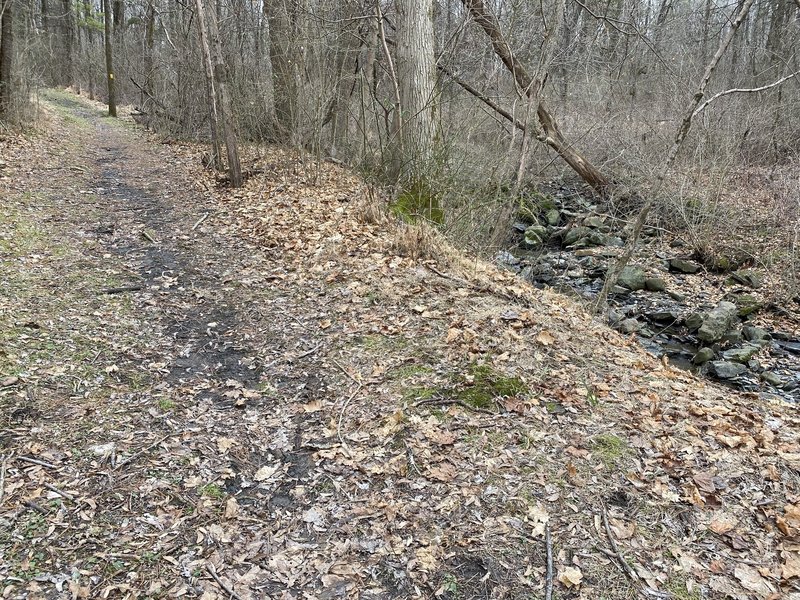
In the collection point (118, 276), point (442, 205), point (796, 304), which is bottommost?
point (796, 304)

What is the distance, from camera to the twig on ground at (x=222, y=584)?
269 cm

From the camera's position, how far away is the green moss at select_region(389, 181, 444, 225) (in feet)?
24.7

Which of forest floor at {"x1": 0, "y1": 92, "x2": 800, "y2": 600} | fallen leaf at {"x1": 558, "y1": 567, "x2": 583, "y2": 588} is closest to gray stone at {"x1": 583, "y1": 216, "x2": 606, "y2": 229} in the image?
forest floor at {"x1": 0, "y1": 92, "x2": 800, "y2": 600}

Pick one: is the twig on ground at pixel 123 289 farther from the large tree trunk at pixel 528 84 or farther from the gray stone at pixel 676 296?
the gray stone at pixel 676 296

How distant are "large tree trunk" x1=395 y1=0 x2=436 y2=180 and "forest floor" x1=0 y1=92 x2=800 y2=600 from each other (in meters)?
1.46

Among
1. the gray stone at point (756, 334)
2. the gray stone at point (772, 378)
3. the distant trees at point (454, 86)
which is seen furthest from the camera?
the gray stone at point (756, 334)

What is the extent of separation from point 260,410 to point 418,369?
131cm

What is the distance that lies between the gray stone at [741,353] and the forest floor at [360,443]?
2746mm

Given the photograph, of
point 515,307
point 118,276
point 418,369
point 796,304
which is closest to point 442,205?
point 515,307

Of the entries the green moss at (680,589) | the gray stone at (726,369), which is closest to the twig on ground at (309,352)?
the green moss at (680,589)

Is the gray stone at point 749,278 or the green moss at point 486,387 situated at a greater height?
the green moss at point 486,387

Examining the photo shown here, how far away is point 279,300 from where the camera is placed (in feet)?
19.4

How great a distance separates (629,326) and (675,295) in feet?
6.94

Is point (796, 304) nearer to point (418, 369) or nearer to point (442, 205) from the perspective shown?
point (442, 205)
